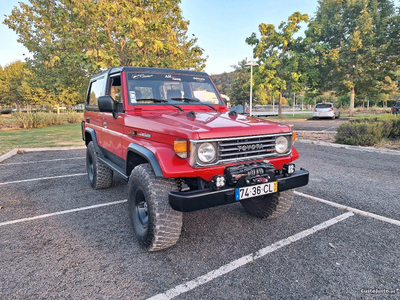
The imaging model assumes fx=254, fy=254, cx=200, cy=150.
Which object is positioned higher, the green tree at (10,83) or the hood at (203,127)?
the green tree at (10,83)

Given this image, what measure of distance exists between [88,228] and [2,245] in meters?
0.92

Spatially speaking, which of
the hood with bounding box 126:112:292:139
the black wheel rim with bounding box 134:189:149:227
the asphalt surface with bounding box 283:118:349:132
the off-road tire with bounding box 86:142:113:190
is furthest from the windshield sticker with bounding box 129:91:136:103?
the asphalt surface with bounding box 283:118:349:132

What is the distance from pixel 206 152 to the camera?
2.55 m

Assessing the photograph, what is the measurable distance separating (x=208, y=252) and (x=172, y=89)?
2.41m

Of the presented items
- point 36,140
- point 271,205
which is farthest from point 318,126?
point 36,140

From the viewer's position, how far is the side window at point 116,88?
3.76m

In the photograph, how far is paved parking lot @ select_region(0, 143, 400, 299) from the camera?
2217 mm

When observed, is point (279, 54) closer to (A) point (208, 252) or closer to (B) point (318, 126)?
(B) point (318, 126)

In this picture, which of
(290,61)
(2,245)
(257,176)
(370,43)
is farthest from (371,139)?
(370,43)

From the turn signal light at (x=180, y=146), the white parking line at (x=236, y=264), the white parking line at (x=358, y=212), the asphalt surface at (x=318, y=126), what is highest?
the turn signal light at (x=180, y=146)

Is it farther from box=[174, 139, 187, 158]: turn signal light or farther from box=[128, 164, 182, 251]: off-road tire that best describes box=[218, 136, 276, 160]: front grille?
box=[128, 164, 182, 251]: off-road tire

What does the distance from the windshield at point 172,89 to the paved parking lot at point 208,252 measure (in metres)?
1.75

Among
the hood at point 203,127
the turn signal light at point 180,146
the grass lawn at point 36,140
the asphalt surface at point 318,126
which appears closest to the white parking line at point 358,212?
the hood at point 203,127

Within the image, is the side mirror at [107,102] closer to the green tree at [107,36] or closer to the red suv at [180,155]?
the red suv at [180,155]
